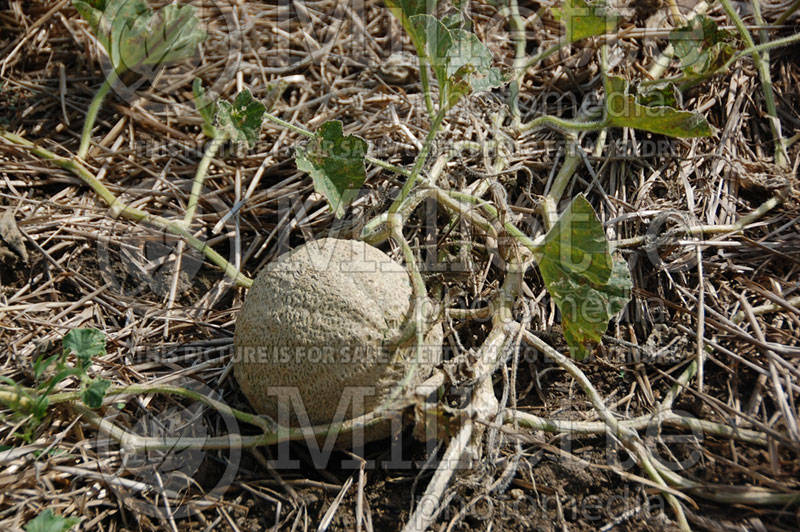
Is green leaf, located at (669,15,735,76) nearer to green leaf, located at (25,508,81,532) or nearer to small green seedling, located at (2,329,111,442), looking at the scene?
small green seedling, located at (2,329,111,442)

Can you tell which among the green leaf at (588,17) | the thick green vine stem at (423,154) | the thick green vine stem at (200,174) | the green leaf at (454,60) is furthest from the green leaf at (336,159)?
the green leaf at (588,17)

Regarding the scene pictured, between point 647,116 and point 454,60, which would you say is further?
point 647,116

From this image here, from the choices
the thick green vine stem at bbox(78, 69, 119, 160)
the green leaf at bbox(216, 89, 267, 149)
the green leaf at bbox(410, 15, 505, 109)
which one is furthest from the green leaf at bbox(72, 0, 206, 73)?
the green leaf at bbox(410, 15, 505, 109)

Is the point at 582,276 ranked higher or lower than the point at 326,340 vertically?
higher

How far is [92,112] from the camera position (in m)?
2.67

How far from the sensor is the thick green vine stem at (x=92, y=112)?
8.63 feet

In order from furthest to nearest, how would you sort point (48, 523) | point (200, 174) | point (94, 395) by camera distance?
point (200, 174) → point (94, 395) → point (48, 523)

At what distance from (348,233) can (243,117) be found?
1.72 feet

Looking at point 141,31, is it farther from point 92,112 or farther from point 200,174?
point 200,174

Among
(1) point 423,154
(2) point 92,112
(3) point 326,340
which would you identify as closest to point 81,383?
(3) point 326,340

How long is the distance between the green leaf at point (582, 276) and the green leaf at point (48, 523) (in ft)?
4.53

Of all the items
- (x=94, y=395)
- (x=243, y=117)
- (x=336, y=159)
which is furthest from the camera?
(x=243, y=117)

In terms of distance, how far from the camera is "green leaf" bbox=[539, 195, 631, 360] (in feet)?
5.97

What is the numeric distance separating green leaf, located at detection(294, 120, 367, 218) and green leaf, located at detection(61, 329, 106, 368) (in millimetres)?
780
